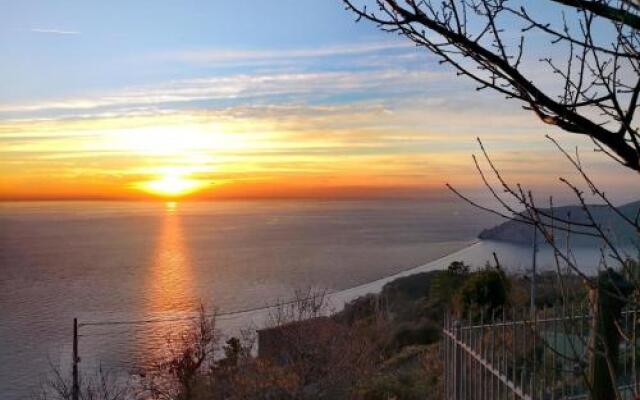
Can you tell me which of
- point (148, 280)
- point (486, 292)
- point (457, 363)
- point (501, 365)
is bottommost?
point (148, 280)

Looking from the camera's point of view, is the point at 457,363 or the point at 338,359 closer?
the point at 457,363

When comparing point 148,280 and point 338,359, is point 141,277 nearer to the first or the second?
point 148,280

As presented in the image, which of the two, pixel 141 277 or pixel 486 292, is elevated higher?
pixel 486 292

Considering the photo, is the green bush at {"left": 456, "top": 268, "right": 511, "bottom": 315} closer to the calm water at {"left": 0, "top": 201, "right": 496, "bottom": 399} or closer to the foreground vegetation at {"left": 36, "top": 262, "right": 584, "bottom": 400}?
the foreground vegetation at {"left": 36, "top": 262, "right": 584, "bottom": 400}

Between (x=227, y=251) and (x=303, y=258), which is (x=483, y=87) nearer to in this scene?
(x=303, y=258)

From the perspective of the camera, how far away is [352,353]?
63.6 ft

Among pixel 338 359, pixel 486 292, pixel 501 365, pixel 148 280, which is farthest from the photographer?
pixel 148 280

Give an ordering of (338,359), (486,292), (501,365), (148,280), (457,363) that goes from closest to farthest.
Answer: (501,365) → (457,363) → (338,359) → (486,292) → (148,280)

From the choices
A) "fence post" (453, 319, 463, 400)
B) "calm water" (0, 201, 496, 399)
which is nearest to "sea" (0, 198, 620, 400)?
"calm water" (0, 201, 496, 399)

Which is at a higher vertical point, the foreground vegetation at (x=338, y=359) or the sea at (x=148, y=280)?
the foreground vegetation at (x=338, y=359)

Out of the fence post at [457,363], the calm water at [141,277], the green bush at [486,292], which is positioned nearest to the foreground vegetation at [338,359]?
the green bush at [486,292]

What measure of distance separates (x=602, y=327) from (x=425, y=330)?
22372 millimetres

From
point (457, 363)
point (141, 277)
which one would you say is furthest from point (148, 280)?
point (457, 363)

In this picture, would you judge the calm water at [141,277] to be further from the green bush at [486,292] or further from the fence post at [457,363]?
the fence post at [457,363]
